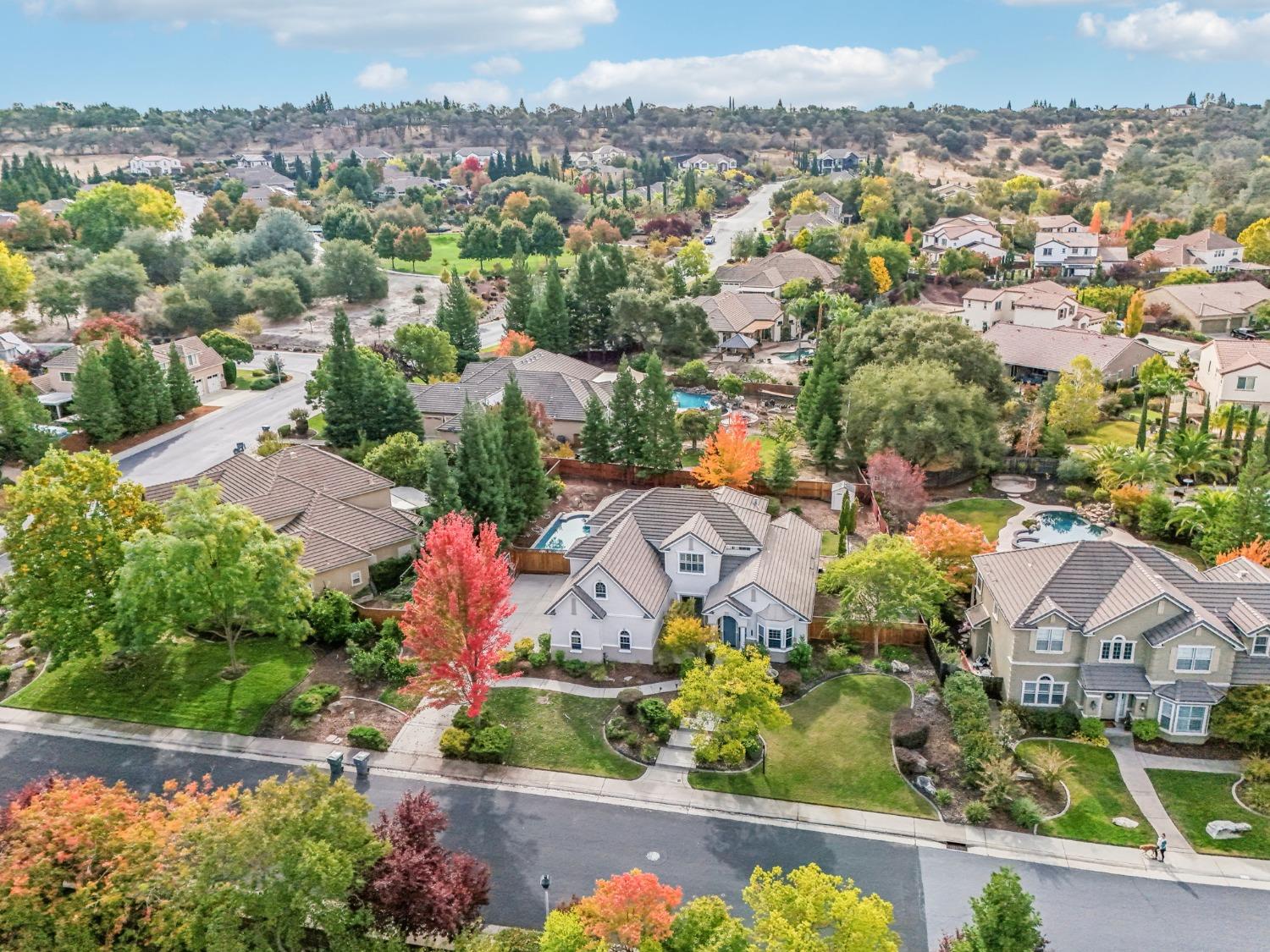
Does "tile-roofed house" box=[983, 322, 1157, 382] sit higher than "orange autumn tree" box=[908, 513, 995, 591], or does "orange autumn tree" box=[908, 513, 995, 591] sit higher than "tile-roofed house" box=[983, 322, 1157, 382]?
"tile-roofed house" box=[983, 322, 1157, 382]

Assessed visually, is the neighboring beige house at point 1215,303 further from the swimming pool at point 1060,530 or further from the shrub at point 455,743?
the shrub at point 455,743

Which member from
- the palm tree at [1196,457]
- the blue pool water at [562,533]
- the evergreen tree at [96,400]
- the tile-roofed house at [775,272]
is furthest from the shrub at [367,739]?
the tile-roofed house at [775,272]

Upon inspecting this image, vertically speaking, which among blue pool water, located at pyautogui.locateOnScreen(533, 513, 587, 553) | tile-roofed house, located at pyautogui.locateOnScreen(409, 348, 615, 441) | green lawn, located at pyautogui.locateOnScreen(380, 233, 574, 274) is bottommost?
blue pool water, located at pyautogui.locateOnScreen(533, 513, 587, 553)

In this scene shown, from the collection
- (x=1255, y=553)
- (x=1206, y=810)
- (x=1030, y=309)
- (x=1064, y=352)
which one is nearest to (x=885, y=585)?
(x=1206, y=810)

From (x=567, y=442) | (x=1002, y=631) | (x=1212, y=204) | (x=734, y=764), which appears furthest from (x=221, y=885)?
(x=1212, y=204)

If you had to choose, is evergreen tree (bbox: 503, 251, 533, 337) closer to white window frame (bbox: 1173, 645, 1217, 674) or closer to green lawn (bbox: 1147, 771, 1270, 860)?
white window frame (bbox: 1173, 645, 1217, 674)

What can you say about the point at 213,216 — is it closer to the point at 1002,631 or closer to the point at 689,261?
the point at 689,261

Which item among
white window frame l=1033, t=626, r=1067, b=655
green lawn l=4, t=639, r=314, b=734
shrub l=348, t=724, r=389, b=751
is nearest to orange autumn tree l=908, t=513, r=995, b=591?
white window frame l=1033, t=626, r=1067, b=655
